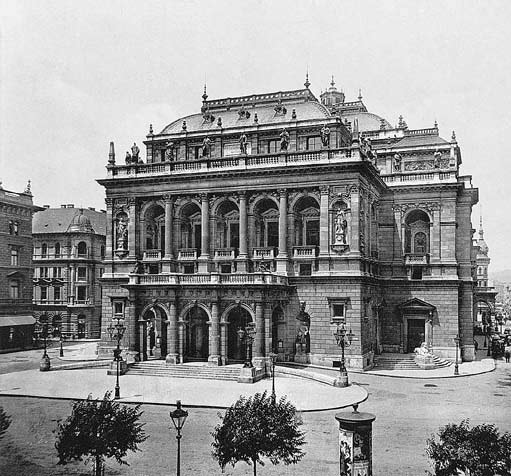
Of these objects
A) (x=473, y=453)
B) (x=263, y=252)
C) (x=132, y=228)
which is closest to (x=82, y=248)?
(x=132, y=228)

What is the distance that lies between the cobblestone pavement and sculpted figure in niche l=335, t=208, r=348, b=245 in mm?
10206

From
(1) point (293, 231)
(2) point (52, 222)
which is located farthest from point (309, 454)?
(2) point (52, 222)

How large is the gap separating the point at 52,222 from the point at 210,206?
34489 mm

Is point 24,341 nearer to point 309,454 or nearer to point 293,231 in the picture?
point 293,231

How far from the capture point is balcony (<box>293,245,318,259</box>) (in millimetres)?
46000

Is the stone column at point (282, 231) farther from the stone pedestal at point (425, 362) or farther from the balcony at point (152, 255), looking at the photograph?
the stone pedestal at point (425, 362)

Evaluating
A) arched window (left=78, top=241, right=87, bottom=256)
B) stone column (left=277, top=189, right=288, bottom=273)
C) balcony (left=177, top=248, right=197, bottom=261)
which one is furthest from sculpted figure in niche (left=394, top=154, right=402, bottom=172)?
arched window (left=78, top=241, right=87, bottom=256)

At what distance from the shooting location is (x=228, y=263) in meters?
48.1

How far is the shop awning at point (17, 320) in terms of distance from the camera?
57031 millimetres

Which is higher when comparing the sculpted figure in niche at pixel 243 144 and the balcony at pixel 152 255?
the sculpted figure in niche at pixel 243 144

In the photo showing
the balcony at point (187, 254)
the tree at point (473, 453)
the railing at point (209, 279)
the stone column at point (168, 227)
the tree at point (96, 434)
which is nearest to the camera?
the tree at point (473, 453)

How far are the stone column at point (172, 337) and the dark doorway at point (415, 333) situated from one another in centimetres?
2044

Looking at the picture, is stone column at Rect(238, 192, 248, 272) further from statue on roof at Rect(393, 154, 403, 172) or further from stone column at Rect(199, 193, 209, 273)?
statue on roof at Rect(393, 154, 403, 172)

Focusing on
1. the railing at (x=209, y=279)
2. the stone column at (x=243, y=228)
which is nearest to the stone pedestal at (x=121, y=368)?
the railing at (x=209, y=279)
